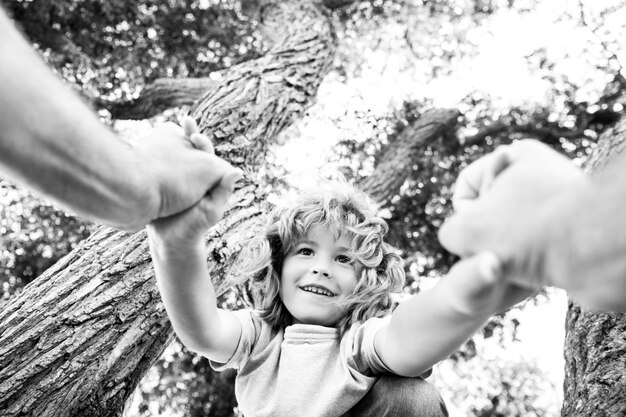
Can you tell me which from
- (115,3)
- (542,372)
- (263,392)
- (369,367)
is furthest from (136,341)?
(542,372)

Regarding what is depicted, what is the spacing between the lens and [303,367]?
5.79 feet

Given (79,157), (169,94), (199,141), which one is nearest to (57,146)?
(79,157)

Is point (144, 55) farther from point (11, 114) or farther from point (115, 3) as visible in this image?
point (11, 114)

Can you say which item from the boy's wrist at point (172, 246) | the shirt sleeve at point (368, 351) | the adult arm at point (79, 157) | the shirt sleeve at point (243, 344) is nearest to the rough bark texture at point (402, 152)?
the shirt sleeve at point (243, 344)

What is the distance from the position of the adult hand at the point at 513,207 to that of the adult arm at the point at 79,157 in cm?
49

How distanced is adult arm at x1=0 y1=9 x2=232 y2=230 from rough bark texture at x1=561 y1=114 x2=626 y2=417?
1193mm

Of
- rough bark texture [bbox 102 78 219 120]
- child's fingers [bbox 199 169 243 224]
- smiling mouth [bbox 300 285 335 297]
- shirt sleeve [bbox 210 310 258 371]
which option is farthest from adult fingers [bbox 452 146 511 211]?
rough bark texture [bbox 102 78 219 120]

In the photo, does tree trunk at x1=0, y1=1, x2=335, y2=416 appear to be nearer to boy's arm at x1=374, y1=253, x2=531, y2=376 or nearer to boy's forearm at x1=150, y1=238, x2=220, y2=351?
boy's forearm at x1=150, y1=238, x2=220, y2=351

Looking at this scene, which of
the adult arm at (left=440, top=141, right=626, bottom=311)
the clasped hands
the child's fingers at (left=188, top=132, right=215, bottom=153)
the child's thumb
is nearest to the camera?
the adult arm at (left=440, top=141, right=626, bottom=311)

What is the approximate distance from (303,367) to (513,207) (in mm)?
905

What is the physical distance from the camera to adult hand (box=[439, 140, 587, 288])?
0.99 metres

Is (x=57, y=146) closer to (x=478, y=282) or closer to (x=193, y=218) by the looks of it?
(x=193, y=218)

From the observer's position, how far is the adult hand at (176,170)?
121cm

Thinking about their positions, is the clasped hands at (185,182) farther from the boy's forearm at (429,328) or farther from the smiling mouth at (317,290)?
the smiling mouth at (317,290)
